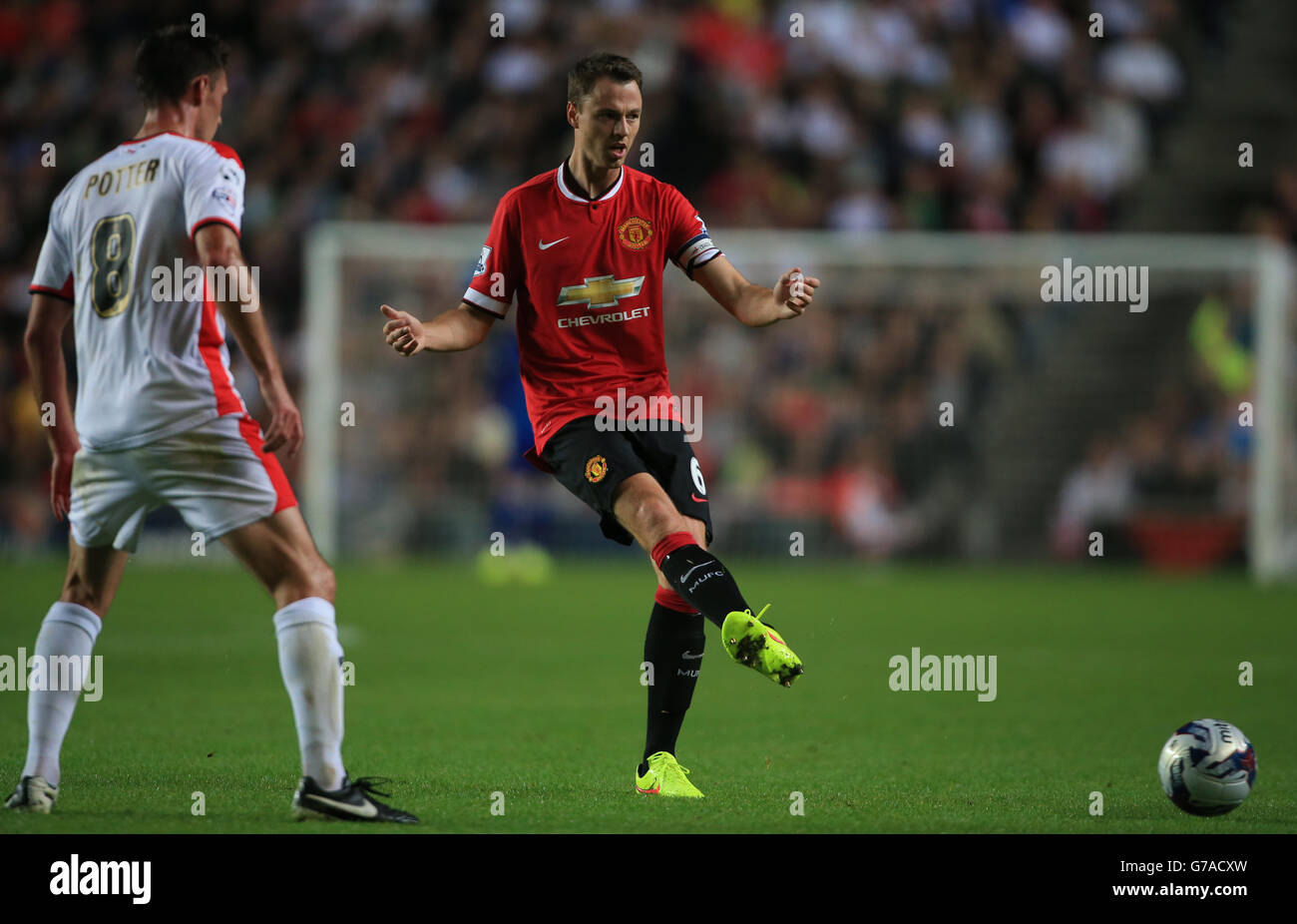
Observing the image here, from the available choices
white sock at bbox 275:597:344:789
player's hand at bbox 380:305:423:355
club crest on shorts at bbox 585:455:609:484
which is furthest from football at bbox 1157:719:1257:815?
player's hand at bbox 380:305:423:355

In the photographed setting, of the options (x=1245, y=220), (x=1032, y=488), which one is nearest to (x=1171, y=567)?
(x=1032, y=488)

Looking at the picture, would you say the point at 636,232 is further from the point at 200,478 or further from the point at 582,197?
the point at 200,478

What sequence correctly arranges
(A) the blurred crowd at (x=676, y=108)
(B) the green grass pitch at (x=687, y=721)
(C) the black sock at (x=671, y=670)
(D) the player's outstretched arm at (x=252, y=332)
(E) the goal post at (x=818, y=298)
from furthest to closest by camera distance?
(A) the blurred crowd at (x=676, y=108) → (E) the goal post at (x=818, y=298) → (C) the black sock at (x=671, y=670) → (B) the green grass pitch at (x=687, y=721) → (D) the player's outstretched arm at (x=252, y=332)

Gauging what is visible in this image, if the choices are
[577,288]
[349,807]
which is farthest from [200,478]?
[577,288]

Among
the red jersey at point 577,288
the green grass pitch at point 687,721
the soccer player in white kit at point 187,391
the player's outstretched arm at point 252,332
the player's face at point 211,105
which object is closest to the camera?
the player's outstretched arm at point 252,332

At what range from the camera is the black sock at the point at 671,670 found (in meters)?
6.43

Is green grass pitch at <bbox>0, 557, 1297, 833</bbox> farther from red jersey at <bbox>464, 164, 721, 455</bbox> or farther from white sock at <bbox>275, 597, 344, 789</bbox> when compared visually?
red jersey at <bbox>464, 164, 721, 455</bbox>

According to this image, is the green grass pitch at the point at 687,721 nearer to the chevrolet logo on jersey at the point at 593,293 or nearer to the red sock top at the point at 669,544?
the red sock top at the point at 669,544

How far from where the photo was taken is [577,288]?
21.4 ft

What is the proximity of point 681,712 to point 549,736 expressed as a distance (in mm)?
1611

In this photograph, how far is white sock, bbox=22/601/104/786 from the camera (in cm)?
563

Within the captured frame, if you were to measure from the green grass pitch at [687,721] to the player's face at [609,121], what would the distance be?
2.35 metres

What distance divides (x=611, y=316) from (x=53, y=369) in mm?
2018

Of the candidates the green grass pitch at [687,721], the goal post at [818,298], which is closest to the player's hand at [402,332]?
the green grass pitch at [687,721]
